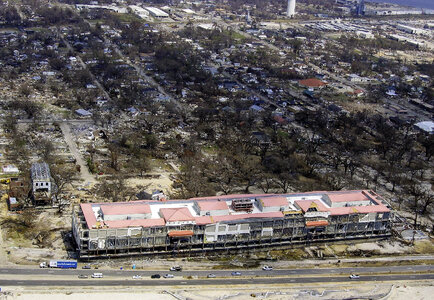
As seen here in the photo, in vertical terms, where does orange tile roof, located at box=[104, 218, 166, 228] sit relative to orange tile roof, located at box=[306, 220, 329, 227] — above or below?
above

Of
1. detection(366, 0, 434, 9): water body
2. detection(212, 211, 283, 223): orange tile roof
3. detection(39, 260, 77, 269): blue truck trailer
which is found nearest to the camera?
detection(39, 260, 77, 269): blue truck trailer

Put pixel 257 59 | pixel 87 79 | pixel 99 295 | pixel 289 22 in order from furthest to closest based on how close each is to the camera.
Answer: pixel 289 22 < pixel 257 59 < pixel 87 79 < pixel 99 295

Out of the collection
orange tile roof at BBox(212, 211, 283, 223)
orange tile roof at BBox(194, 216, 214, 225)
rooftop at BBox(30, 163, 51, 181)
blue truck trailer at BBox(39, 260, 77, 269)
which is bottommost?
blue truck trailer at BBox(39, 260, 77, 269)

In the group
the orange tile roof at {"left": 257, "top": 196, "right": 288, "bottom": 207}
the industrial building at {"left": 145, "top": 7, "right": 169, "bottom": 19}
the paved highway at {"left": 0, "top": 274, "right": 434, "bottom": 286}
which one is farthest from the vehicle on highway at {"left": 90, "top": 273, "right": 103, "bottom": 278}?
the industrial building at {"left": 145, "top": 7, "right": 169, "bottom": 19}

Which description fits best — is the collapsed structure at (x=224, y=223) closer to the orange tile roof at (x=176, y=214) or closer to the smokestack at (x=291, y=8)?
the orange tile roof at (x=176, y=214)

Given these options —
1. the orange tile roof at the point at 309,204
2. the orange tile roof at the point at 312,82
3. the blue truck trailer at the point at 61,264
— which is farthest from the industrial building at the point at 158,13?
the blue truck trailer at the point at 61,264

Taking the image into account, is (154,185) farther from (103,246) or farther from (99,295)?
(99,295)

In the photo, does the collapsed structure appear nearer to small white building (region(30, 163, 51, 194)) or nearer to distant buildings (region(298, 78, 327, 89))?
small white building (region(30, 163, 51, 194))

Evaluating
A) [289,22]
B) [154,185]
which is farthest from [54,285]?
[289,22]
